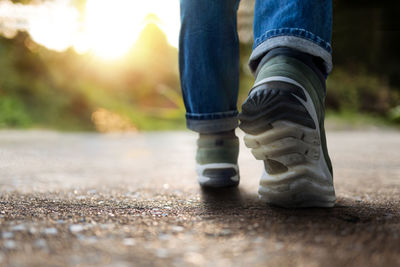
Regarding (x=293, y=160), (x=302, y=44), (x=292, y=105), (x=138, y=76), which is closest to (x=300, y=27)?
(x=302, y=44)

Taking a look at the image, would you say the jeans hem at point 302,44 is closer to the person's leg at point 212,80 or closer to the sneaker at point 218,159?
the person's leg at point 212,80

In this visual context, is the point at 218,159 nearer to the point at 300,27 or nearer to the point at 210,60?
the point at 210,60

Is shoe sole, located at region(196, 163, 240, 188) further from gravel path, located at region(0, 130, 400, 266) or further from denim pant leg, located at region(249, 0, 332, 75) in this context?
denim pant leg, located at region(249, 0, 332, 75)

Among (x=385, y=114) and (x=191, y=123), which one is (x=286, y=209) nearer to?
(x=191, y=123)

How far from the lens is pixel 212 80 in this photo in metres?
1.01

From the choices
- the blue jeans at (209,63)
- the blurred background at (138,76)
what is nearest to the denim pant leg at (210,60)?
the blue jeans at (209,63)

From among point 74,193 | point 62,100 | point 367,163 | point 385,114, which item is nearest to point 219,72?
point 74,193

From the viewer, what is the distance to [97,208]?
77cm

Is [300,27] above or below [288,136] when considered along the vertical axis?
above

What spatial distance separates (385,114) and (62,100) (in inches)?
257

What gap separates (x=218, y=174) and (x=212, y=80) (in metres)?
0.28

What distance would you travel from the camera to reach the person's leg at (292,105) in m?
0.70

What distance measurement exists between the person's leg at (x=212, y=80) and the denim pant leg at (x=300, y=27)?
0.20 m

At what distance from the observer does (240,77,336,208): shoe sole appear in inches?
27.7
